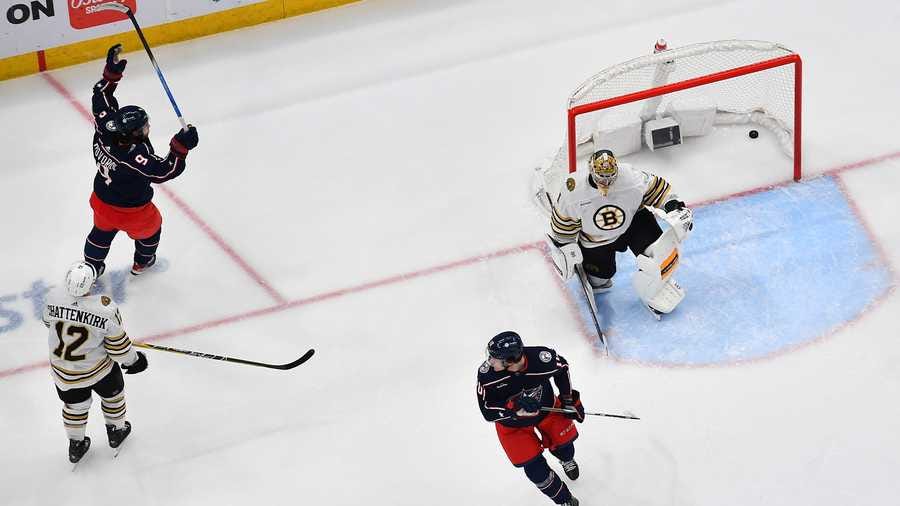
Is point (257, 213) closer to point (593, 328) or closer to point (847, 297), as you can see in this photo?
point (593, 328)

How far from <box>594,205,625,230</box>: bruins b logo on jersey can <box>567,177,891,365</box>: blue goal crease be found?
53 centimetres

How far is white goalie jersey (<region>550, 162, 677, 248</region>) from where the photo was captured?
6754mm

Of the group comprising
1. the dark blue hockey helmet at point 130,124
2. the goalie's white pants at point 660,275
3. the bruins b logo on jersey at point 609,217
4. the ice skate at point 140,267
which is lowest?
the ice skate at point 140,267

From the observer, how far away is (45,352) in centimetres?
729

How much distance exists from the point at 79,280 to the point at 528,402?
198 cm

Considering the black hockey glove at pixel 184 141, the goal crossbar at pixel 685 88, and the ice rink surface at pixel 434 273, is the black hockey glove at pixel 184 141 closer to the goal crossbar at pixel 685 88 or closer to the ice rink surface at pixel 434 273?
the ice rink surface at pixel 434 273

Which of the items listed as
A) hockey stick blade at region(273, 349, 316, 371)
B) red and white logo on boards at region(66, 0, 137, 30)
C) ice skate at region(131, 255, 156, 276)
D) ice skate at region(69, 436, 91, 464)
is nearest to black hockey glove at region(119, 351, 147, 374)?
ice skate at region(69, 436, 91, 464)

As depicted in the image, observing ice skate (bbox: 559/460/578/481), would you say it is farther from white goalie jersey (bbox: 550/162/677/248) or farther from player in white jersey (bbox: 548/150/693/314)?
white goalie jersey (bbox: 550/162/677/248)

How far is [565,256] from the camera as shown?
272 inches

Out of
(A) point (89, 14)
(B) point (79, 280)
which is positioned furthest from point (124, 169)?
(A) point (89, 14)

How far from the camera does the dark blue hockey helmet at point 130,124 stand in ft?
23.0

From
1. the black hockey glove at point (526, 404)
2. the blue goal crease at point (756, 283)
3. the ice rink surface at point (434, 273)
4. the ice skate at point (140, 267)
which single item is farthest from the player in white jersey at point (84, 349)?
the blue goal crease at point (756, 283)

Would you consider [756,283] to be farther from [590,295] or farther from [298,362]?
[298,362]

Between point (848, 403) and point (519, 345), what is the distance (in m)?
Answer: 1.84
